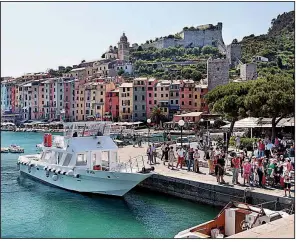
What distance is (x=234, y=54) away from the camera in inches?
4313

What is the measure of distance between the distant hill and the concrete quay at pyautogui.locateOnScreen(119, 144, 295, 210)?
75.3 meters

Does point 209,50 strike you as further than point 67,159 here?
Yes

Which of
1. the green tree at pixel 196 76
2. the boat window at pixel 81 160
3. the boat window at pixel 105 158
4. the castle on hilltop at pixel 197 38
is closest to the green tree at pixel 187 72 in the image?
the green tree at pixel 196 76

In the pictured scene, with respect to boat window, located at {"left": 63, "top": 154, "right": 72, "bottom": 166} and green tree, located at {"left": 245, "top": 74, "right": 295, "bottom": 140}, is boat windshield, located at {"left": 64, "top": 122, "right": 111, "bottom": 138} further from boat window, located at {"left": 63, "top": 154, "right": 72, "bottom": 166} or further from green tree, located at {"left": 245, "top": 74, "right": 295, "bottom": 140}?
green tree, located at {"left": 245, "top": 74, "right": 295, "bottom": 140}

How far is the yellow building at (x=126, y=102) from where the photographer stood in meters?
71.0

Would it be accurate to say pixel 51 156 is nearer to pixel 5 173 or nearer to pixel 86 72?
pixel 5 173

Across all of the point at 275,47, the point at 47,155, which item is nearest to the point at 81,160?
the point at 47,155

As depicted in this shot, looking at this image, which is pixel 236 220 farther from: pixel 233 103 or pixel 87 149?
pixel 233 103

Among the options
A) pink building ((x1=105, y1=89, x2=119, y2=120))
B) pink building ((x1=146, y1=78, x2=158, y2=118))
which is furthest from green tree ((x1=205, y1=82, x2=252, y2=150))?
pink building ((x1=105, y1=89, x2=119, y2=120))

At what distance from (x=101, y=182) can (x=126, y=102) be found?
53.6m

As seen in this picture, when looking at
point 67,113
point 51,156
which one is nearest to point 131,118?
point 67,113

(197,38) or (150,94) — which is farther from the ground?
(197,38)

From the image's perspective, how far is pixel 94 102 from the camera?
75.2 meters

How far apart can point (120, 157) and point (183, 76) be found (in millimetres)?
67598
